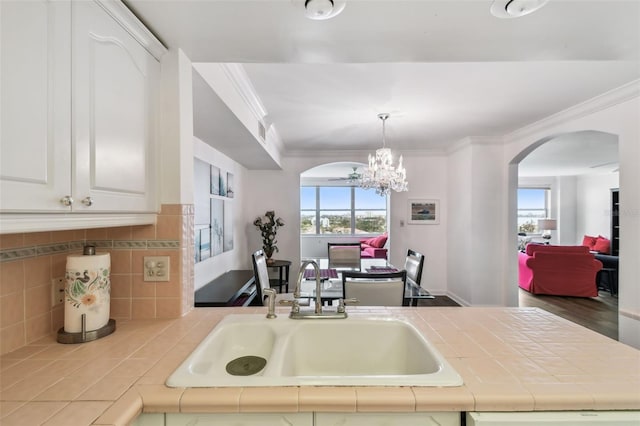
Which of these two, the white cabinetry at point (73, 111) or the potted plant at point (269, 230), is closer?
the white cabinetry at point (73, 111)

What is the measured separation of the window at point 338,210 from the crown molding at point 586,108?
4884 millimetres

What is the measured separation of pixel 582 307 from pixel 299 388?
206 inches

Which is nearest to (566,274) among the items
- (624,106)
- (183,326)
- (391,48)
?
(624,106)

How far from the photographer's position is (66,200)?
85 centimetres

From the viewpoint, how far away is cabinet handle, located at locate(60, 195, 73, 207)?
2.78 ft

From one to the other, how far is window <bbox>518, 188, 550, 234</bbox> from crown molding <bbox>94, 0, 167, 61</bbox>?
9837 millimetres

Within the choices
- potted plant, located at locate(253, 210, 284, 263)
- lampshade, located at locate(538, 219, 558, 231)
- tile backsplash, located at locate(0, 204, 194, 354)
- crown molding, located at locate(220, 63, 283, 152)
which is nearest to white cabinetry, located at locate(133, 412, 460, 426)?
tile backsplash, located at locate(0, 204, 194, 354)

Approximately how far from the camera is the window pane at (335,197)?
330 inches

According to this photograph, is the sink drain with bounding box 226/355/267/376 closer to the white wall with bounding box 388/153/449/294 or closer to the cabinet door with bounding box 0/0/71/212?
the cabinet door with bounding box 0/0/71/212

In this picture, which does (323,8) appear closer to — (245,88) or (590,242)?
(245,88)

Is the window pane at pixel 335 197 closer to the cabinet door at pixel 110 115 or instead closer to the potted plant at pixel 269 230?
the potted plant at pixel 269 230

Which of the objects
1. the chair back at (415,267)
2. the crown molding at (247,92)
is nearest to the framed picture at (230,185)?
the crown molding at (247,92)

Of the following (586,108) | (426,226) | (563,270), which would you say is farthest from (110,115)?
(563,270)

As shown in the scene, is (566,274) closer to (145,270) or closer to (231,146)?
(231,146)
